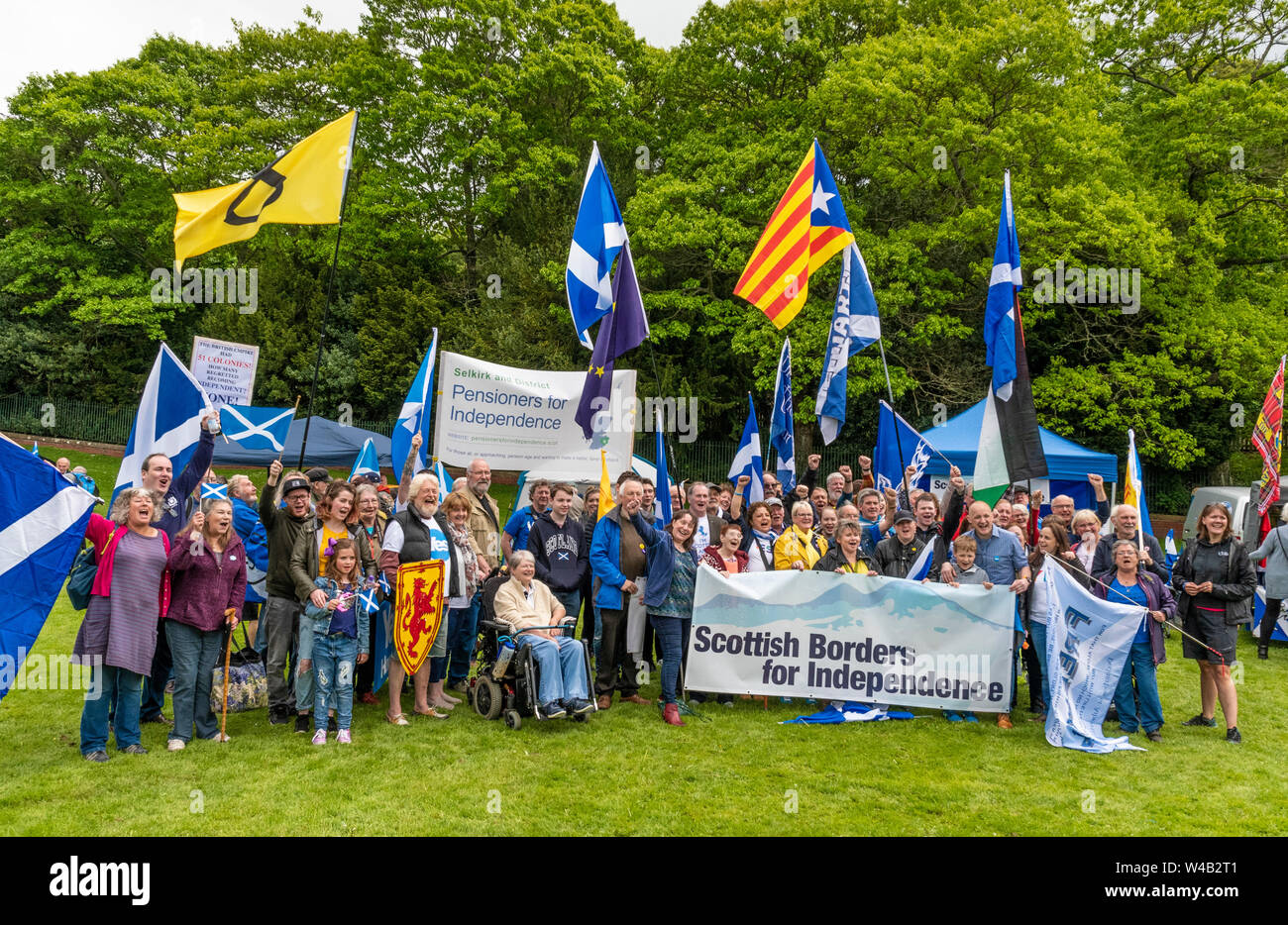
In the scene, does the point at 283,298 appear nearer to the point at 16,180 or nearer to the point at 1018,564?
the point at 16,180

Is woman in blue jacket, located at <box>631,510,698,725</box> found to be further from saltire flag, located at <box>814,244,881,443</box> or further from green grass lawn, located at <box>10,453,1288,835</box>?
saltire flag, located at <box>814,244,881,443</box>

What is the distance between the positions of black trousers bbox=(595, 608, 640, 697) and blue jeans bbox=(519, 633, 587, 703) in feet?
2.07

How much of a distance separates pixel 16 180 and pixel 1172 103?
114 ft

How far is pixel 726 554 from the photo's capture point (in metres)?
7.81

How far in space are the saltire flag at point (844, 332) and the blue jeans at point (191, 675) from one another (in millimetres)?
6085

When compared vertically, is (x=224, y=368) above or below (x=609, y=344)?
above

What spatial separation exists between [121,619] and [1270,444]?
1355 centimetres

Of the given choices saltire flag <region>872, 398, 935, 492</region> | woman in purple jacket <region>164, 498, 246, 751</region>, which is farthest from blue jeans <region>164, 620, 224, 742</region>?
saltire flag <region>872, 398, 935, 492</region>

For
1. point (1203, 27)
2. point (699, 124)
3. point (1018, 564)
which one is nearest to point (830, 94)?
point (699, 124)

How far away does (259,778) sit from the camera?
5559 mm

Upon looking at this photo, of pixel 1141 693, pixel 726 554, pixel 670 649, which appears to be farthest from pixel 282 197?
pixel 1141 693

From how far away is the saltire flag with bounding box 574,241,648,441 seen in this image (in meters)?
8.05

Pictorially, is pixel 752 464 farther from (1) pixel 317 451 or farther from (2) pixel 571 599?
(1) pixel 317 451

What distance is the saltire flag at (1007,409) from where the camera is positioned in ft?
24.6
